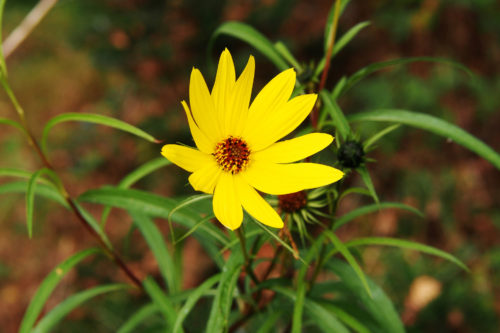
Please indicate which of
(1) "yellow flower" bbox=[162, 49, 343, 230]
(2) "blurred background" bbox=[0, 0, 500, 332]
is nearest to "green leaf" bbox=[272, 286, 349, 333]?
(1) "yellow flower" bbox=[162, 49, 343, 230]

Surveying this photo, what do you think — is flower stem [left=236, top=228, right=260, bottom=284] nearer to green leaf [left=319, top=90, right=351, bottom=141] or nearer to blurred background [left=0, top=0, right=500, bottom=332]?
green leaf [left=319, top=90, right=351, bottom=141]

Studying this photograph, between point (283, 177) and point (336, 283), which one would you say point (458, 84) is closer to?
point (336, 283)

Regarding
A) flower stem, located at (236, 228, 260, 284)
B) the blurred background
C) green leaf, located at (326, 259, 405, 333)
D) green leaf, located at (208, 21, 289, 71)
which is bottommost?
green leaf, located at (326, 259, 405, 333)

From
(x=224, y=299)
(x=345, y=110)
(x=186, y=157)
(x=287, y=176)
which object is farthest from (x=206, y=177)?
(x=345, y=110)

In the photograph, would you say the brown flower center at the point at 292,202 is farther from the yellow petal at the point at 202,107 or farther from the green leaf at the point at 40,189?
the green leaf at the point at 40,189

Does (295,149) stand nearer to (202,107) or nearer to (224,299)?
(202,107)

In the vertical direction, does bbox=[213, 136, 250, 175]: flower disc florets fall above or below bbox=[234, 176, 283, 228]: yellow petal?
above

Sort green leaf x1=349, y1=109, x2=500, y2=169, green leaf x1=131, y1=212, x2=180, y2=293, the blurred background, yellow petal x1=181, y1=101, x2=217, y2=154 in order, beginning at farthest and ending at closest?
1. the blurred background
2. green leaf x1=131, y1=212, x2=180, y2=293
3. green leaf x1=349, y1=109, x2=500, y2=169
4. yellow petal x1=181, y1=101, x2=217, y2=154

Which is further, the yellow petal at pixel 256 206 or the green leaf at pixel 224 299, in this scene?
the green leaf at pixel 224 299

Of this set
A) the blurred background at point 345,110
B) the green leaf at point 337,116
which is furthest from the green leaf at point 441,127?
the blurred background at point 345,110
